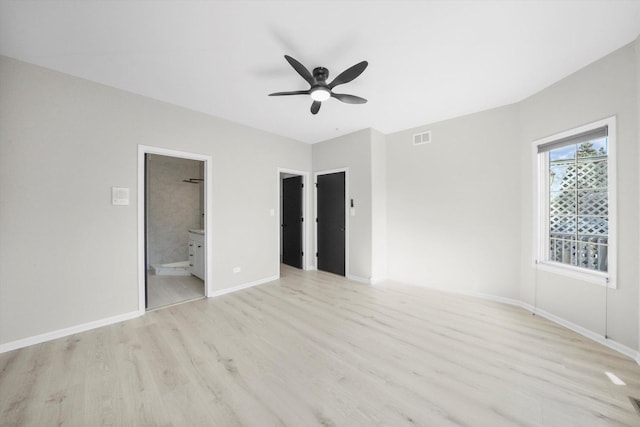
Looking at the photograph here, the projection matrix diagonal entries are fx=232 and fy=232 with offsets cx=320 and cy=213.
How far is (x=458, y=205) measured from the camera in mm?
3492

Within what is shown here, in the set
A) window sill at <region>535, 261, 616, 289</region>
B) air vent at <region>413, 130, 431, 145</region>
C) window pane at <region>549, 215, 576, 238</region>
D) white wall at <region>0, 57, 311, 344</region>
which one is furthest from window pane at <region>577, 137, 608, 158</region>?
white wall at <region>0, 57, 311, 344</region>

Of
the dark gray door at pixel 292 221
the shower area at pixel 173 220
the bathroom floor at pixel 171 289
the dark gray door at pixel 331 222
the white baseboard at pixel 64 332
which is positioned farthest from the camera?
the dark gray door at pixel 292 221

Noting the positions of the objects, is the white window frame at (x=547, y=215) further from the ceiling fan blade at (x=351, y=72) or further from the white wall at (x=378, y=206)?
the ceiling fan blade at (x=351, y=72)

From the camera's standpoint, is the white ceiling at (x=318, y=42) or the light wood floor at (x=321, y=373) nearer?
the light wood floor at (x=321, y=373)

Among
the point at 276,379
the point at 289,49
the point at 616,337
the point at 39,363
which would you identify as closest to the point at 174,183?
the point at 39,363

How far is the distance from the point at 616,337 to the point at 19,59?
6.07m

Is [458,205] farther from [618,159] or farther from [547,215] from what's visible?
[618,159]

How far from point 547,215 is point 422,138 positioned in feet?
6.36

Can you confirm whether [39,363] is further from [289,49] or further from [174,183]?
[174,183]

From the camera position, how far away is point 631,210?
202 centimetres

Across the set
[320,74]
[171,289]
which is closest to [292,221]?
[171,289]

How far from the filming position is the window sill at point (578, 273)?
220 centimetres


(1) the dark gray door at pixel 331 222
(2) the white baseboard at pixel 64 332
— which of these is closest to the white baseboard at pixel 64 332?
(2) the white baseboard at pixel 64 332

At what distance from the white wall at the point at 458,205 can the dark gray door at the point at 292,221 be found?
1.90 metres
